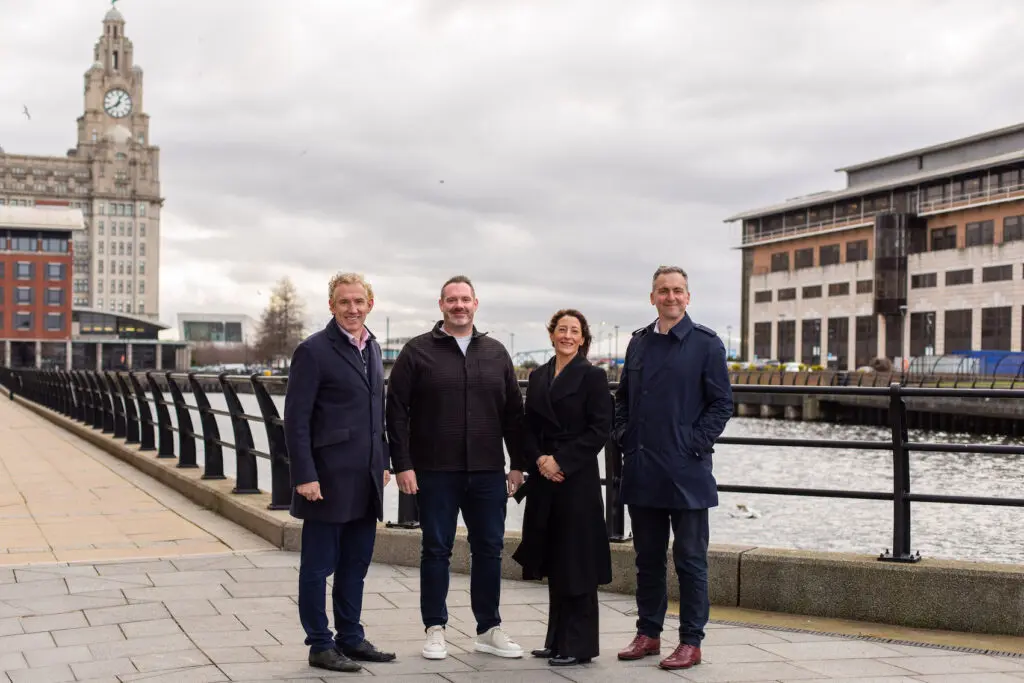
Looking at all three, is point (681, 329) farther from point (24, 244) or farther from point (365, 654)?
point (24, 244)

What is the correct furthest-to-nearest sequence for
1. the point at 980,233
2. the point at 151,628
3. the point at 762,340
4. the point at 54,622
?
the point at 762,340 → the point at 980,233 → the point at 54,622 → the point at 151,628

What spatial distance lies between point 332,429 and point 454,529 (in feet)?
2.61

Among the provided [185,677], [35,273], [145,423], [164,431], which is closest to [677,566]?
[185,677]

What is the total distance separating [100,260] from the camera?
18175 centimetres

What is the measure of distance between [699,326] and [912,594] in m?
2.10

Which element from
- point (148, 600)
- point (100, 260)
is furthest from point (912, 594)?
→ point (100, 260)

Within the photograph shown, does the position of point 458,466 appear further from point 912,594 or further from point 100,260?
point 100,260

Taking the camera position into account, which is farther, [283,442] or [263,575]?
[283,442]

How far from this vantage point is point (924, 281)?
79.2 m

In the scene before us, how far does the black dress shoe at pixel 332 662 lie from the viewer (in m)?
5.09

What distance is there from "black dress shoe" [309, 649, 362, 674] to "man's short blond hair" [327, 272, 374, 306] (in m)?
1.61

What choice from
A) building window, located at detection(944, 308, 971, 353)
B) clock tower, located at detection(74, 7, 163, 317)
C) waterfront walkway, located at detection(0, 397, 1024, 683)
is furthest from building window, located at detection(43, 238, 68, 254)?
waterfront walkway, located at detection(0, 397, 1024, 683)

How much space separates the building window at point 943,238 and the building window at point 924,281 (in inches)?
78.8

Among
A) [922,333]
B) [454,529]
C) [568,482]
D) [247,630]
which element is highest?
[922,333]
